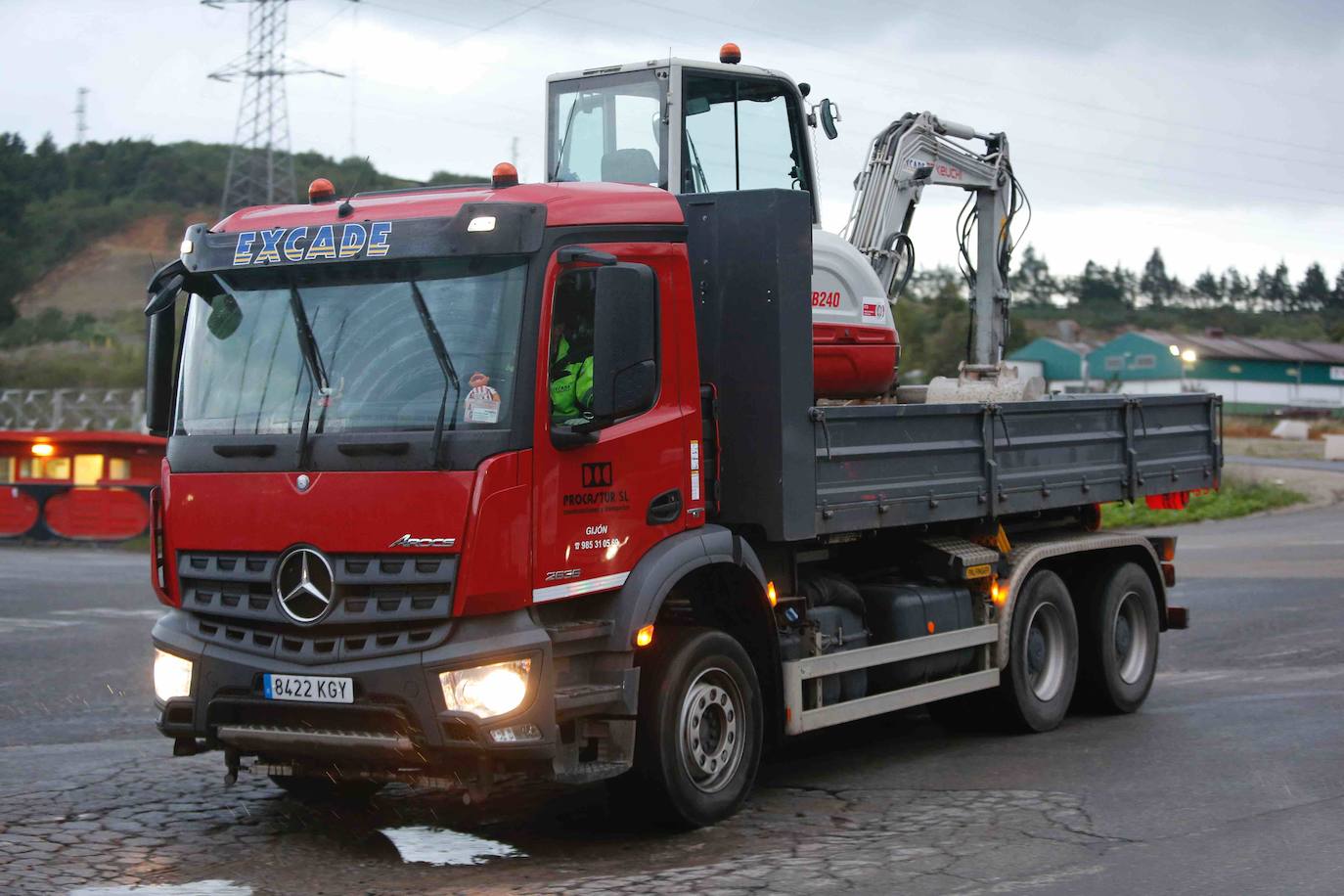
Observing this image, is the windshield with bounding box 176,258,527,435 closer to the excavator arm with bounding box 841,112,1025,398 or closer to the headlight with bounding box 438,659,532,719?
the headlight with bounding box 438,659,532,719

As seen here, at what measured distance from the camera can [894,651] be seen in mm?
8672

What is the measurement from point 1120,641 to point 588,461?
5559mm

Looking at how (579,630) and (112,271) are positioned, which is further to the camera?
(112,271)

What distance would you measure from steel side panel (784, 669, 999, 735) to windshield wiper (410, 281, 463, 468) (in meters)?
2.41

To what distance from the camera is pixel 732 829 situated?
7.30 metres

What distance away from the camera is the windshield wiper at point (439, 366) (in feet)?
21.1

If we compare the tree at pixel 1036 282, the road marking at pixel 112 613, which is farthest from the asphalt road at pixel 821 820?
the tree at pixel 1036 282

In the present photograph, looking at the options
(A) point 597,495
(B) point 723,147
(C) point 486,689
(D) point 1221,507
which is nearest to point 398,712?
(C) point 486,689

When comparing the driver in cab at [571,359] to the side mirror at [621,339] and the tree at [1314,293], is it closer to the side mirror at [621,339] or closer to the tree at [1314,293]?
the side mirror at [621,339]

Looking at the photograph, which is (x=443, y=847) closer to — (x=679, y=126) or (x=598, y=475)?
(x=598, y=475)

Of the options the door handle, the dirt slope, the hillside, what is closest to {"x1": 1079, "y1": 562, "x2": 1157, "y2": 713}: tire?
the door handle

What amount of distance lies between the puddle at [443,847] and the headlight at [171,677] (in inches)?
44.8

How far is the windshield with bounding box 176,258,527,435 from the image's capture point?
6.55 m

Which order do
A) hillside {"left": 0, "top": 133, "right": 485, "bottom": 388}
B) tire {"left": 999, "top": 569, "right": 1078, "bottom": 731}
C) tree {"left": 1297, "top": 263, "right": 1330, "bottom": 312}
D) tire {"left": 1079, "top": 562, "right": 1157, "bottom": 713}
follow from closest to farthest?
tire {"left": 999, "top": 569, "right": 1078, "bottom": 731}
tire {"left": 1079, "top": 562, "right": 1157, "bottom": 713}
hillside {"left": 0, "top": 133, "right": 485, "bottom": 388}
tree {"left": 1297, "top": 263, "right": 1330, "bottom": 312}
